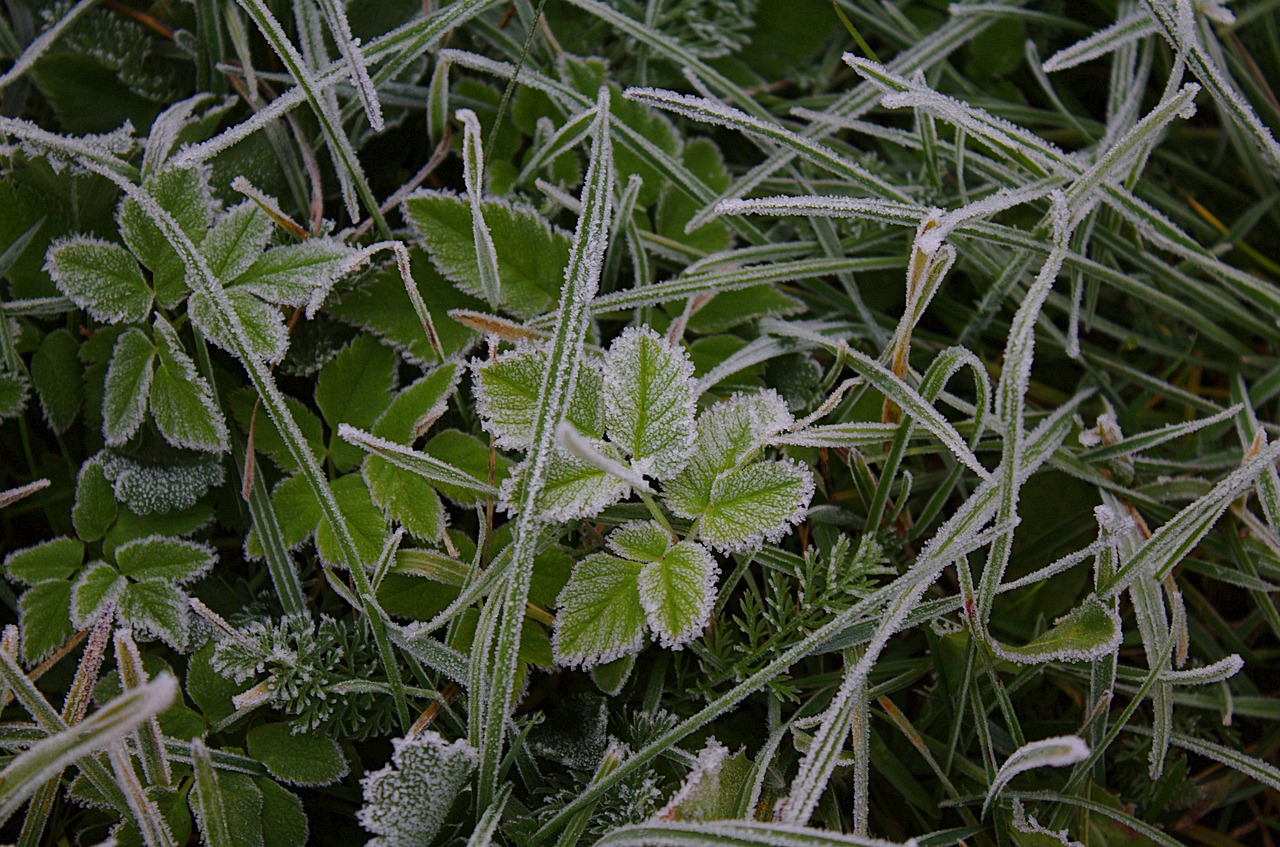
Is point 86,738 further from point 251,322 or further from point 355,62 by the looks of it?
point 355,62

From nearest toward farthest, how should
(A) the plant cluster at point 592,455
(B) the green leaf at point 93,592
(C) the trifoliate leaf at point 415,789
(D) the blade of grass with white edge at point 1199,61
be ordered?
(C) the trifoliate leaf at point 415,789
(A) the plant cluster at point 592,455
(B) the green leaf at point 93,592
(D) the blade of grass with white edge at point 1199,61

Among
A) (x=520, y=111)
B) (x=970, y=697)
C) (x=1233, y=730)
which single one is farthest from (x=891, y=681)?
(x=520, y=111)

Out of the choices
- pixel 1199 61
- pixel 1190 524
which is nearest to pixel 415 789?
pixel 1190 524

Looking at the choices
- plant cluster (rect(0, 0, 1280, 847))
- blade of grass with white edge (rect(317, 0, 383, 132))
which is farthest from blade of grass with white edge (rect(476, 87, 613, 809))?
blade of grass with white edge (rect(317, 0, 383, 132))

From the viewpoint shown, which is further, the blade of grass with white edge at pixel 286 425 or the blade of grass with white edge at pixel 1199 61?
the blade of grass with white edge at pixel 1199 61

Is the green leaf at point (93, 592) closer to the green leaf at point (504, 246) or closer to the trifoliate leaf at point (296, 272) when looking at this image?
the trifoliate leaf at point (296, 272)

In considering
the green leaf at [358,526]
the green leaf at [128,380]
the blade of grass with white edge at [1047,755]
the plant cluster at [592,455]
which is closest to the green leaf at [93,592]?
the plant cluster at [592,455]
